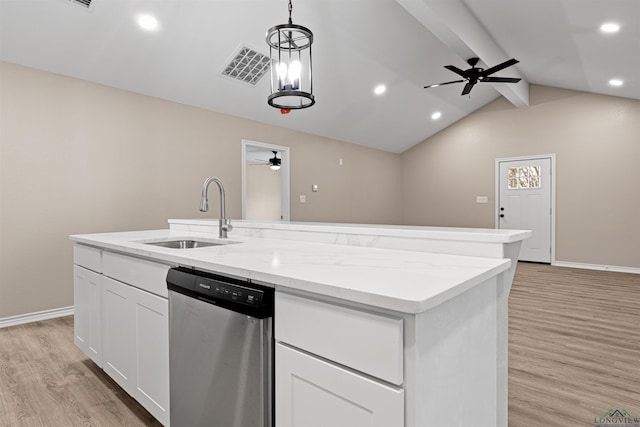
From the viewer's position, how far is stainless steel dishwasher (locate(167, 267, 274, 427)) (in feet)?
3.64

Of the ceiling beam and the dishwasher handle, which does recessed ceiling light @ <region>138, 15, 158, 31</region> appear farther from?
the dishwasher handle

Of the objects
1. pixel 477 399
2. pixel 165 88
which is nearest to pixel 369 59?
pixel 165 88

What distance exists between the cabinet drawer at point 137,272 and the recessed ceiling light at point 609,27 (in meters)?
4.15

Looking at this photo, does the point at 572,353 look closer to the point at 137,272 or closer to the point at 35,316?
the point at 137,272

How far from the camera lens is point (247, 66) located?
4.07 m

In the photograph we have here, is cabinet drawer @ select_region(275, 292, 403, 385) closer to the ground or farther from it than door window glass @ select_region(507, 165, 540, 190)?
closer to the ground

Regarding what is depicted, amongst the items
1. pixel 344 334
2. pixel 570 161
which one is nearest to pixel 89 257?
pixel 344 334

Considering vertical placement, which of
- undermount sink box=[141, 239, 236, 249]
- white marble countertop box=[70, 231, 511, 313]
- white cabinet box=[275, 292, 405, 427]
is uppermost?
white marble countertop box=[70, 231, 511, 313]

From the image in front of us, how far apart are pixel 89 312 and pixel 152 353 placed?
90 centimetres

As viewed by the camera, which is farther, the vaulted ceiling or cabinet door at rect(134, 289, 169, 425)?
the vaulted ceiling

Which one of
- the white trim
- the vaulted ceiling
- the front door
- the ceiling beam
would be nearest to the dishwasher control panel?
the vaulted ceiling

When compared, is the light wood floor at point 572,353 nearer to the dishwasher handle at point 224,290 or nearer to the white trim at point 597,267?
the white trim at point 597,267

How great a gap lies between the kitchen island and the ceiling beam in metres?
2.53

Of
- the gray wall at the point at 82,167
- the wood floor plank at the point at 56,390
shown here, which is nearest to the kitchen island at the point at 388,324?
the wood floor plank at the point at 56,390
